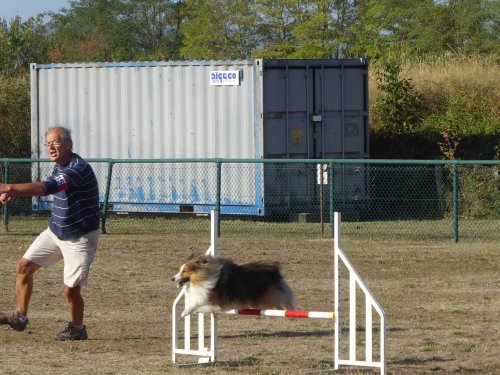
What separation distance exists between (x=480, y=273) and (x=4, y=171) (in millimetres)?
10094

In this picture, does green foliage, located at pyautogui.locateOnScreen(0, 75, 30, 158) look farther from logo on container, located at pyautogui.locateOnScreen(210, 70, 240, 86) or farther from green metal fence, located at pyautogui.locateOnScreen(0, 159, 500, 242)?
logo on container, located at pyautogui.locateOnScreen(210, 70, 240, 86)

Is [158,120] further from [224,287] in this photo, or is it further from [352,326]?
[352,326]

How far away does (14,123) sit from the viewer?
27.0 m

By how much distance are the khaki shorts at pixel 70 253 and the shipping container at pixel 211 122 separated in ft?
37.8

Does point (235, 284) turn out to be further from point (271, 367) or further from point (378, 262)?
point (378, 262)

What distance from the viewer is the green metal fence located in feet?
70.8

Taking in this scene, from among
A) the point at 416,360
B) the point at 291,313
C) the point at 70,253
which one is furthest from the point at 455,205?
the point at 291,313

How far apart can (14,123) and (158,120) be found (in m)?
4.79

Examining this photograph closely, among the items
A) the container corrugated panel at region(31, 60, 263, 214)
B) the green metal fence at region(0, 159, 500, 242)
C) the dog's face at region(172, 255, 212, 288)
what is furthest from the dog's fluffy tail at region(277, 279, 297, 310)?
the container corrugated panel at region(31, 60, 263, 214)

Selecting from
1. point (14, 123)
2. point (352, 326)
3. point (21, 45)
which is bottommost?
point (352, 326)

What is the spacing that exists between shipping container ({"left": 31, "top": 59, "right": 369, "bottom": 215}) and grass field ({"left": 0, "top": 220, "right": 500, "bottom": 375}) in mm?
1278

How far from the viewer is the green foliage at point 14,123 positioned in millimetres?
26844

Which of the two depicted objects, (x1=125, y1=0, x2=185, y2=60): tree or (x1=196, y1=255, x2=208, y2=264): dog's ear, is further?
(x1=125, y1=0, x2=185, y2=60): tree

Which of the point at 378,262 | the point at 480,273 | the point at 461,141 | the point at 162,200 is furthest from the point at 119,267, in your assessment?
the point at 461,141
